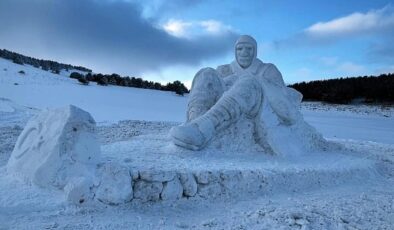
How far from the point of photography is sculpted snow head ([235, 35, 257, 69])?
5.90 m

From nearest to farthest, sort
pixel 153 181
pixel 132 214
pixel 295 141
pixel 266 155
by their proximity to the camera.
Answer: pixel 132 214
pixel 153 181
pixel 266 155
pixel 295 141

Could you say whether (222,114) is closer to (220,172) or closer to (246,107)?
(246,107)

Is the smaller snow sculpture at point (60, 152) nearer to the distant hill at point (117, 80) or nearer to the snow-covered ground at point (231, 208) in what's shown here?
the snow-covered ground at point (231, 208)

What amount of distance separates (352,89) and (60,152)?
17485mm

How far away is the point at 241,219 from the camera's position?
339 centimetres

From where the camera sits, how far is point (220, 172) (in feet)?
12.9

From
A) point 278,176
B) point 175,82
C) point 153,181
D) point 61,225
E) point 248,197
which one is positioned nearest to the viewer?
point 61,225

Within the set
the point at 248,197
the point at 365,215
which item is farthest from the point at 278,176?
the point at 365,215

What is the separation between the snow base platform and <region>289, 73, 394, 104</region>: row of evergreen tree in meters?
13.9

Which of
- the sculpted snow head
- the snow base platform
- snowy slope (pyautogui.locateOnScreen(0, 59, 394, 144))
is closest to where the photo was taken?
the snow base platform

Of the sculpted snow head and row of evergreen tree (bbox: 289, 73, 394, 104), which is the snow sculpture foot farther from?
row of evergreen tree (bbox: 289, 73, 394, 104)

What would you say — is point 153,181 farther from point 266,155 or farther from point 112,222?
point 266,155

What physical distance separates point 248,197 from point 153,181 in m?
0.94

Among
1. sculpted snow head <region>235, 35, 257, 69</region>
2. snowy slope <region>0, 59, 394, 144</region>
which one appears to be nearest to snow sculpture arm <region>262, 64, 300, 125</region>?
sculpted snow head <region>235, 35, 257, 69</region>
